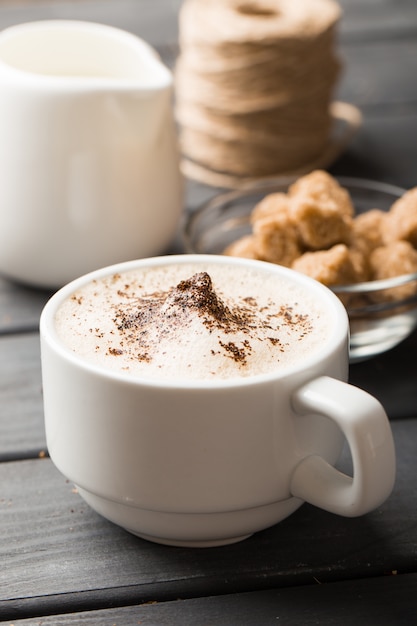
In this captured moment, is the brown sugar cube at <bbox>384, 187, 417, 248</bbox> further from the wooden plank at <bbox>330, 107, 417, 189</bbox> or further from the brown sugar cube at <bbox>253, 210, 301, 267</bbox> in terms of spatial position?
the wooden plank at <bbox>330, 107, 417, 189</bbox>

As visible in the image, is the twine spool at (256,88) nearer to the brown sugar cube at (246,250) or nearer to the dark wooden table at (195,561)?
the brown sugar cube at (246,250)

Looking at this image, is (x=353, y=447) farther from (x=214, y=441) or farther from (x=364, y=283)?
(x=364, y=283)

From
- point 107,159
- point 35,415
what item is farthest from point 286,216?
point 35,415

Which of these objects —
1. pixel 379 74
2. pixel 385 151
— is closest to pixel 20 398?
pixel 385 151

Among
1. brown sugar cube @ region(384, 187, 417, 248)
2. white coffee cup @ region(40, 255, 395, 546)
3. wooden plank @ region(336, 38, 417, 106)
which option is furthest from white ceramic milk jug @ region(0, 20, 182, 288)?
wooden plank @ region(336, 38, 417, 106)

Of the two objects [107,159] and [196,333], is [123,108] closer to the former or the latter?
[107,159]

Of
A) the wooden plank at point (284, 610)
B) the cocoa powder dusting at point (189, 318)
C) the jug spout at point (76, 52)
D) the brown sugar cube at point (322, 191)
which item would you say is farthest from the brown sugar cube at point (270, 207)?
the wooden plank at point (284, 610)

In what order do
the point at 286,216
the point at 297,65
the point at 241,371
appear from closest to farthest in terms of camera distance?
1. the point at 241,371
2. the point at 286,216
3. the point at 297,65
